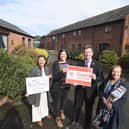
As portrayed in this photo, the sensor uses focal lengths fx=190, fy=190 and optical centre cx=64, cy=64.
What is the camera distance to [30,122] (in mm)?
5105

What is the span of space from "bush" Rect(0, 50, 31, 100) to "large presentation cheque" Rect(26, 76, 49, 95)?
2190 millimetres

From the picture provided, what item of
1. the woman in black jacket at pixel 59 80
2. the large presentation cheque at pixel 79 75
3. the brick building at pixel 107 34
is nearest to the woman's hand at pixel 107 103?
the large presentation cheque at pixel 79 75

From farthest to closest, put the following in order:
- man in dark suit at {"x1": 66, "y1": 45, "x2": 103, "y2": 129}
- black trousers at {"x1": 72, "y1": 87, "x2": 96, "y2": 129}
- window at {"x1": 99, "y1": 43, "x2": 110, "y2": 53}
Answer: window at {"x1": 99, "y1": 43, "x2": 110, "y2": 53} → black trousers at {"x1": 72, "y1": 87, "x2": 96, "y2": 129} → man in dark suit at {"x1": 66, "y1": 45, "x2": 103, "y2": 129}

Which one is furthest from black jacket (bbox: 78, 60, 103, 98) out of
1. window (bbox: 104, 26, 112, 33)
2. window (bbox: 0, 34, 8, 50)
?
window (bbox: 104, 26, 112, 33)

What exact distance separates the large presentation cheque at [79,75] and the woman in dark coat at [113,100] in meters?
0.60

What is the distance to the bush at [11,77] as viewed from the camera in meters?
6.45

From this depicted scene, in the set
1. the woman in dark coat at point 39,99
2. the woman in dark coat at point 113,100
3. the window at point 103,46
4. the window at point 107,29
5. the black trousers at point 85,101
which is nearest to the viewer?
the woman in dark coat at point 113,100

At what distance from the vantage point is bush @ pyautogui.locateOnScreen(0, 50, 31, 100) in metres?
6.45

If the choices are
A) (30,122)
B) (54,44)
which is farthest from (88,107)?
(54,44)

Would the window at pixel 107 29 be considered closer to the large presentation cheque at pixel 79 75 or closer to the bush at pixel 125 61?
the bush at pixel 125 61

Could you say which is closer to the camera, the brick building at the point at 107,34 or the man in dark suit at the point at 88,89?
the man in dark suit at the point at 88,89

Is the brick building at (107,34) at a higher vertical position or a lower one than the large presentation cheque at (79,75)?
higher

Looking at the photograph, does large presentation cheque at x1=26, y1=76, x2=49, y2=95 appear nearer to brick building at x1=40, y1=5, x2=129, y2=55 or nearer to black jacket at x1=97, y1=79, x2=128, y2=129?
black jacket at x1=97, y1=79, x2=128, y2=129

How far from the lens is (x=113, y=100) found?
3.62m
